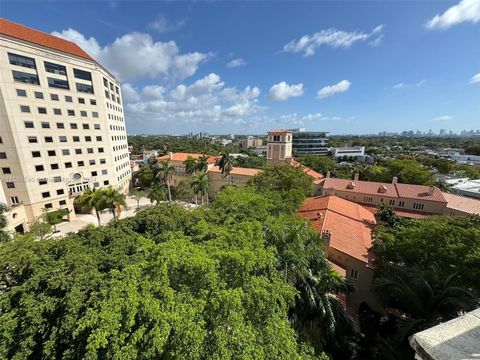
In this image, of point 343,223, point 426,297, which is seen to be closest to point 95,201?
point 343,223

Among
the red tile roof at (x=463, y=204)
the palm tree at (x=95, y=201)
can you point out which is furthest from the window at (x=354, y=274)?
the palm tree at (x=95, y=201)

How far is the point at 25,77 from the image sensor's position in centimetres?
3359

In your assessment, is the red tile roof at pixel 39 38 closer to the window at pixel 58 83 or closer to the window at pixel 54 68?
the window at pixel 54 68

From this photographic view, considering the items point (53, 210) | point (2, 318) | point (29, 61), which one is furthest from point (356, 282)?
point (29, 61)

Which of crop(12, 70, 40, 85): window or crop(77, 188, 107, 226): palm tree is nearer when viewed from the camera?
crop(77, 188, 107, 226): palm tree

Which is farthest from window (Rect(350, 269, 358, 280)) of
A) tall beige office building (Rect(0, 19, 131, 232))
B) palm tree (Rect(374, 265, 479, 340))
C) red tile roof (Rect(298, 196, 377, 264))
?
tall beige office building (Rect(0, 19, 131, 232))

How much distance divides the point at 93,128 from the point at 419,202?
63.1 meters

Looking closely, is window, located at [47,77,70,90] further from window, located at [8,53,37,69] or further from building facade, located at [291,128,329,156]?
building facade, located at [291,128,329,156]

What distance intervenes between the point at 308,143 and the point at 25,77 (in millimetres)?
115024

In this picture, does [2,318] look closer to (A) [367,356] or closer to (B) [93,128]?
(A) [367,356]

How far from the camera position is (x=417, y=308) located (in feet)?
40.7

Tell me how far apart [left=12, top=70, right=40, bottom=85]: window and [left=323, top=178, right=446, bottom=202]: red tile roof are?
54713 millimetres

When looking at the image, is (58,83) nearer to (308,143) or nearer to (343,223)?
(343,223)

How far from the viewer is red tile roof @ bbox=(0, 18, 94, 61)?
32375 mm
